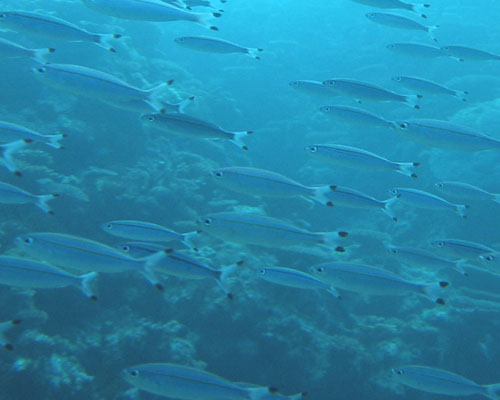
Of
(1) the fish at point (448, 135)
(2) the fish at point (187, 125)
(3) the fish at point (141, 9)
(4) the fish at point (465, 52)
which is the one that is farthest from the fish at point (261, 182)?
(4) the fish at point (465, 52)

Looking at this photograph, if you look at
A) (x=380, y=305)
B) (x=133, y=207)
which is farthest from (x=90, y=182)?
(x=380, y=305)

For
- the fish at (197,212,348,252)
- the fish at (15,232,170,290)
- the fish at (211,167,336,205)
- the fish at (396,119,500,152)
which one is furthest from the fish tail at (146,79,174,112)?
the fish at (396,119,500,152)

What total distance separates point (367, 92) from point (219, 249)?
14.6ft

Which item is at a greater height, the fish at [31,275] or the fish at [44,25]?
the fish at [44,25]

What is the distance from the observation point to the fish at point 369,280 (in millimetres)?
4203

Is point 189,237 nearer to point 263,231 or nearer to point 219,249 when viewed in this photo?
point 263,231

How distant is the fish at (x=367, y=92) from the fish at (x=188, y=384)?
4.21 meters

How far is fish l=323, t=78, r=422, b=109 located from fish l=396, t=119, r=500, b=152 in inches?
27.5

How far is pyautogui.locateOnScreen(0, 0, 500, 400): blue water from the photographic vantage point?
6.31m

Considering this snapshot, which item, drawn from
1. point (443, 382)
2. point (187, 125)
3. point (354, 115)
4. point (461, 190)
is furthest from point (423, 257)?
point (187, 125)

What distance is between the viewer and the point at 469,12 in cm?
2823

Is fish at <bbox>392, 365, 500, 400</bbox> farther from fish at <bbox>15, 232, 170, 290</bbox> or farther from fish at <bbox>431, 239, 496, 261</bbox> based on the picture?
fish at <bbox>15, 232, 170, 290</bbox>

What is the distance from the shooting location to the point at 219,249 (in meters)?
8.40

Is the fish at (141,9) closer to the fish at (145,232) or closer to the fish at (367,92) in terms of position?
the fish at (367,92)
